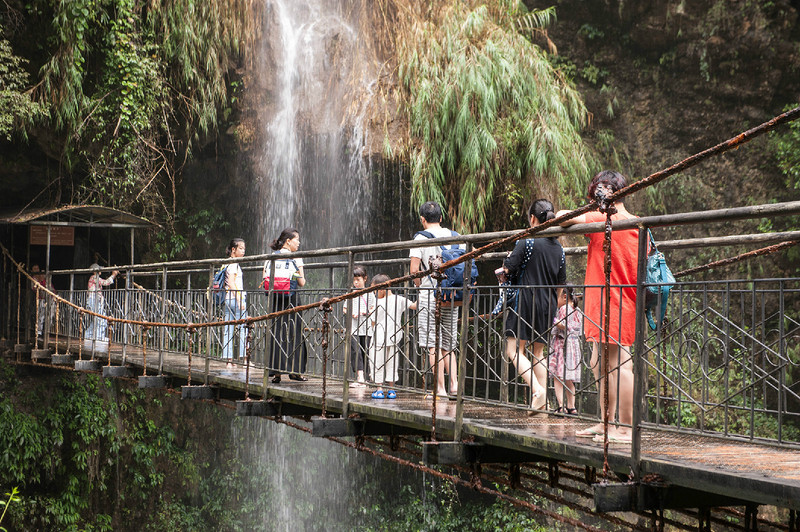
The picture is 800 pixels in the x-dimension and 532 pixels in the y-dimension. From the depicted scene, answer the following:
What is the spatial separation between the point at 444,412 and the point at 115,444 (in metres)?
11.8

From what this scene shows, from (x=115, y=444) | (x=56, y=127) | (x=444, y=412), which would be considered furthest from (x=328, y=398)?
(x=115, y=444)

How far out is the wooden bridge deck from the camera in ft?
10.1

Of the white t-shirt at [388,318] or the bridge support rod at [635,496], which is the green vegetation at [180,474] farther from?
the bridge support rod at [635,496]

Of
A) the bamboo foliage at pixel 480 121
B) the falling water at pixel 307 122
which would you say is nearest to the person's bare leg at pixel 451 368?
the bamboo foliage at pixel 480 121

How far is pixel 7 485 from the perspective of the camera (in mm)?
14039

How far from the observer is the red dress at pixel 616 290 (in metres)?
4.08

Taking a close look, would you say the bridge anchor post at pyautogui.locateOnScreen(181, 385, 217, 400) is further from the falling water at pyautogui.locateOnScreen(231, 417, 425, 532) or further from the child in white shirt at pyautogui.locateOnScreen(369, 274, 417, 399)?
the falling water at pyautogui.locateOnScreen(231, 417, 425, 532)

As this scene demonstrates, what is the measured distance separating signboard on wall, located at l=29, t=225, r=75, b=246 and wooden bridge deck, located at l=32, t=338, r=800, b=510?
9.49 metres

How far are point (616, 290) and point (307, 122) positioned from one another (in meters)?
11.7

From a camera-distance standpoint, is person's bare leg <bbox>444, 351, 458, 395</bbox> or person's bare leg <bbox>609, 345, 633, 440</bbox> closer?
person's bare leg <bbox>609, 345, 633, 440</bbox>

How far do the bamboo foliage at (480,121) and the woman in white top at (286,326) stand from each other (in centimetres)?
580

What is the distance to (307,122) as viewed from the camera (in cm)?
1525

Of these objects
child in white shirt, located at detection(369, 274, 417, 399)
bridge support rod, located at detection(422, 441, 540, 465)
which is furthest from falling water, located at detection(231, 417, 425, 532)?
bridge support rod, located at detection(422, 441, 540, 465)

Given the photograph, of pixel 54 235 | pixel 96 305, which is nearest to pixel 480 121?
pixel 96 305
